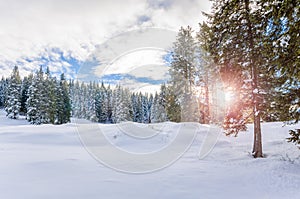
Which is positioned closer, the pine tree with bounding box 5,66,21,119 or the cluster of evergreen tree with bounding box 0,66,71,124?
the cluster of evergreen tree with bounding box 0,66,71,124

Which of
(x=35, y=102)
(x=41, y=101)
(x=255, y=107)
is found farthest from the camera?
(x=41, y=101)

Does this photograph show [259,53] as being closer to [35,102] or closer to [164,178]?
[164,178]

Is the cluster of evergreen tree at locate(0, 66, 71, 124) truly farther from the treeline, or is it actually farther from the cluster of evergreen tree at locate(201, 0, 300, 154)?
the cluster of evergreen tree at locate(201, 0, 300, 154)

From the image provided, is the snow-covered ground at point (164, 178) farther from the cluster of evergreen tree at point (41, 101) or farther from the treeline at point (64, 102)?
the cluster of evergreen tree at point (41, 101)

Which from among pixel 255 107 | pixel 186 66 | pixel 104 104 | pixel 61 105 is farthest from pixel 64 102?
pixel 255 107

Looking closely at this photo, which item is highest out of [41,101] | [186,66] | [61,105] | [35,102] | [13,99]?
[186,66]

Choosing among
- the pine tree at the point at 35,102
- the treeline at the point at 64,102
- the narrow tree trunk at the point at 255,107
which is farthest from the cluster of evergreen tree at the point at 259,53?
the pine tree at the point at 35,102

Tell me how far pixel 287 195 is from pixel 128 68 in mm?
8083

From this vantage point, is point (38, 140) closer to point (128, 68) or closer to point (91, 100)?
point (128, 68)

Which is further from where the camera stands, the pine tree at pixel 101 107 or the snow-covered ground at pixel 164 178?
the pine tree at pixel 101 107

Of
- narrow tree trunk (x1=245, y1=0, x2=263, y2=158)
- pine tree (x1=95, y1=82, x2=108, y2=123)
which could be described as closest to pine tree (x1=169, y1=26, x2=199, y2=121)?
narrow tree trunk (x1=245, y1=0, x2=263, y2=158)

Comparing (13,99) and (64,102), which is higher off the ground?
(13,99)

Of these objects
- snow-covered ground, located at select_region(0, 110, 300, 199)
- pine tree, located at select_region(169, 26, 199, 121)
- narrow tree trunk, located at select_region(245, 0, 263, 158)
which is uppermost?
pine tree, located at select_region(169, 26, 199, 121)

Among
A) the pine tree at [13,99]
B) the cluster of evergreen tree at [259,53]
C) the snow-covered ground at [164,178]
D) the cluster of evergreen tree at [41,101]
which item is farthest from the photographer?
the pine tree at [13,99]
